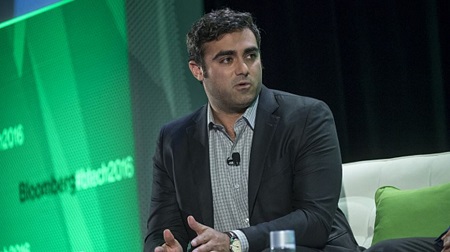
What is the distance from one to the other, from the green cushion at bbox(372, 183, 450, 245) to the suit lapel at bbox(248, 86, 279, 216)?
53 cm

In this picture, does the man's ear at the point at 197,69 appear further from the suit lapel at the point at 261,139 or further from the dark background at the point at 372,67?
the dark background at the point at 372,67

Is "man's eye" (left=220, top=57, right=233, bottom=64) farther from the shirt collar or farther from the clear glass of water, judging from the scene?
the clear glass of water

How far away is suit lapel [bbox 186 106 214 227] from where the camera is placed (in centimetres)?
276

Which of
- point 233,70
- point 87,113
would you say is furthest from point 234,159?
point 87,113

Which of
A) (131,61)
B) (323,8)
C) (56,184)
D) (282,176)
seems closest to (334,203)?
(282,176)

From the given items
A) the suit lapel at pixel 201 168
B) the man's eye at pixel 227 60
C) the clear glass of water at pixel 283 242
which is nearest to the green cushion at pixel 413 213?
the suit lapel at pixel 201 168

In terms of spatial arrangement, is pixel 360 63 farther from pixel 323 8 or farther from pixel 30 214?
pixel 30 214

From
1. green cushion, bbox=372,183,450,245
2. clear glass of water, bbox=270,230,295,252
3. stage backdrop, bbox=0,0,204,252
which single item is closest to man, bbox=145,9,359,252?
green cushion, bbox=372,183,450,245

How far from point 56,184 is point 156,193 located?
90.8 inches

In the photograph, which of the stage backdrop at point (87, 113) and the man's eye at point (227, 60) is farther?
the stage backdrop at point (87, 113)

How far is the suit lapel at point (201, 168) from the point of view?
2762 millimetres

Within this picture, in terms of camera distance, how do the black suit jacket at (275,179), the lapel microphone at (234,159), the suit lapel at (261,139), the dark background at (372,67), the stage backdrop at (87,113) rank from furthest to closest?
1. the stage backdrop at (87,113)
2. the dark background at (372,67)
3. the lapel microphone at (234,159)
4. the suit lapel at (261,139)
5. the black suit jacket at (275,179)

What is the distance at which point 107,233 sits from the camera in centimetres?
480

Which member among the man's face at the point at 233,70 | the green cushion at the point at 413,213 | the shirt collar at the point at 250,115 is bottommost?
the green cushion at the point at 413,213
